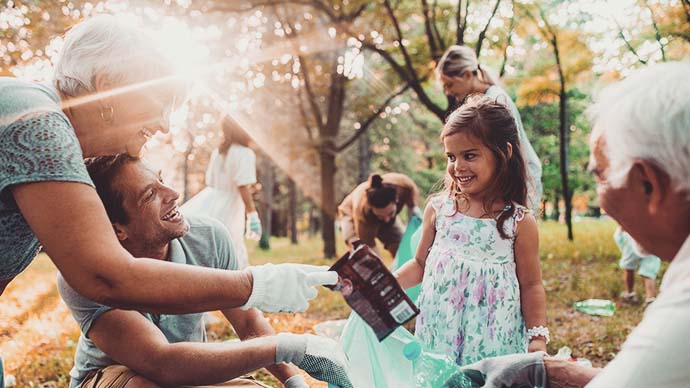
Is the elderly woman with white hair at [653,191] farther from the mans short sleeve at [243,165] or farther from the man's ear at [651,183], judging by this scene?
the mans short sleeve at [243,165]

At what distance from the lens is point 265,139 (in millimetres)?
12836

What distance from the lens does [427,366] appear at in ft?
6.92

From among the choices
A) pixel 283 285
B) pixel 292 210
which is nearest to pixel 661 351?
pixel 283 285

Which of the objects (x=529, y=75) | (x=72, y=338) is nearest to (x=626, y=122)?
(x=72, y=338)

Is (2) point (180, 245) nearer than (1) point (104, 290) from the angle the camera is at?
No

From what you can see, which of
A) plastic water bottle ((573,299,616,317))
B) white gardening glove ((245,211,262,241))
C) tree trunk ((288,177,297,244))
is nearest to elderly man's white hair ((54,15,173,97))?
white gardening glove ((245,211,262,241))

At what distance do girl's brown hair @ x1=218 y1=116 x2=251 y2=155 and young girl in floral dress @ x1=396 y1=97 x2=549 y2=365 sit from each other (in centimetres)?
347

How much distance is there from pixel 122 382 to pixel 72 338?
340cm

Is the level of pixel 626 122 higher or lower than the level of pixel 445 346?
higher

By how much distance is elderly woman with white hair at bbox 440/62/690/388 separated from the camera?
100cm

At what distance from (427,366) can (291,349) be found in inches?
21.8

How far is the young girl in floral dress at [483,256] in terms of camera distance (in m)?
2.39

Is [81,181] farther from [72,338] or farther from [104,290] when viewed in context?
[72,338]

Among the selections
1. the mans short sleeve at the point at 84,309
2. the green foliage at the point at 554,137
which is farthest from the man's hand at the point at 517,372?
the green foliage at the point at 554,137
